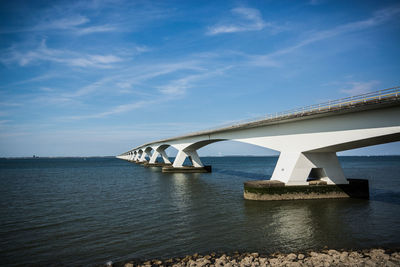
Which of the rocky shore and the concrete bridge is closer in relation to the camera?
the rocky shore

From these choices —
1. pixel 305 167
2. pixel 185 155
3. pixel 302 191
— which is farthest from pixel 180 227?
pixel 185 155

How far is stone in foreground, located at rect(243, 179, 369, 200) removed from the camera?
71.7ft

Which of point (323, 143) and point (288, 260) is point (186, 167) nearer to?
point (323, 143)

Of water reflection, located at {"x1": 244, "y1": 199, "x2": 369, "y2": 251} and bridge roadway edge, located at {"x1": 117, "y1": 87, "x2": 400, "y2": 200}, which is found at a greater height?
bridge roadway edge, located at {"x1": 117, "y1": 87, "x2": 400, "y2": 200}

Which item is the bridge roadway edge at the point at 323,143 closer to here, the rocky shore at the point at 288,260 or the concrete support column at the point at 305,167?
the concrete support column at the point at 305,167

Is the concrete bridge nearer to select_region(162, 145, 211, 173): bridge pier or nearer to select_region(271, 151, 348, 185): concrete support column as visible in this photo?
select_region(271, 151, 348, 185): concrete support column

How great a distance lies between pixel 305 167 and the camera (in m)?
22.0

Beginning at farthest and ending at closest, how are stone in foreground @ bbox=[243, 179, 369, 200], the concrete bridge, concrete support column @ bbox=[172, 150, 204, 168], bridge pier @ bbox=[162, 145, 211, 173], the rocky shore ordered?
concrete support column @ bbox=[172, 150, 204, 168]
bridge pier @ bbox=[162, 145, 211, 173]
stone in foreground @ bbox=[243, 179, 369, 200]
the concrete bridge
the rocky shore

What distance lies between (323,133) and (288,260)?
13.3 meters

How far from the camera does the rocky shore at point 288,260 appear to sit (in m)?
9.37

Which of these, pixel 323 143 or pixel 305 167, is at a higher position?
pixel 323 143

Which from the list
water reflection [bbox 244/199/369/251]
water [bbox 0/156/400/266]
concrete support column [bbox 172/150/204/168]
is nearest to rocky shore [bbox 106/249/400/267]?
water [bbox 0/156/400/266]

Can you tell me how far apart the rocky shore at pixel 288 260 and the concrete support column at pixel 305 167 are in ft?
37.3

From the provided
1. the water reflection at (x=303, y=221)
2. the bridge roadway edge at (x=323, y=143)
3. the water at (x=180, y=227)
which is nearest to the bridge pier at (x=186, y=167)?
the bridge roadway edge at (x=323, y=143)
